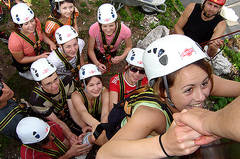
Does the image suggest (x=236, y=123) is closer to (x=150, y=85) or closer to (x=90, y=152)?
(x=150, y=85)

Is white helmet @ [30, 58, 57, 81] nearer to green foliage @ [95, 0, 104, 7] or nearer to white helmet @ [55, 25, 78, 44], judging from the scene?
white helmet @ [55, 25, 78, 44]

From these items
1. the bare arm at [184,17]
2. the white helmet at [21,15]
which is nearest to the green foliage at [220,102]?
the bare arm at [184,17]

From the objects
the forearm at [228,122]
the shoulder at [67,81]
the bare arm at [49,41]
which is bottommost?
the shoulder at [67,81]

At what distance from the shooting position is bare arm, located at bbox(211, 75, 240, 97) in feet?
7.68

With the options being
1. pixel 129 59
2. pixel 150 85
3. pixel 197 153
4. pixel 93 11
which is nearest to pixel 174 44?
pixel 150 85

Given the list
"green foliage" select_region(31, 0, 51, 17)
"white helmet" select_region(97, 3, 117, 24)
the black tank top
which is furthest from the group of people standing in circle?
"green foliage" select_region(31, 0, 51, 17)

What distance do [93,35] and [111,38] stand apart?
1.42ft

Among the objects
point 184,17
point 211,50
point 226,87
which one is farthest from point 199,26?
point 226,87

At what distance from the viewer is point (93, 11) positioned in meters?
7.45

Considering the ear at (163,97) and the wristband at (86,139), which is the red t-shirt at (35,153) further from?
the ear at (163,97)

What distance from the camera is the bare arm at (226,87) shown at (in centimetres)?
234

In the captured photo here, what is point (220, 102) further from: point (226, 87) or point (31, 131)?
point (31, 131)

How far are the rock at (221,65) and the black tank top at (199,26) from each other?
183 centimetres

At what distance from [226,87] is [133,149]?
160 centimetres
